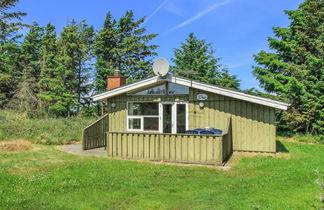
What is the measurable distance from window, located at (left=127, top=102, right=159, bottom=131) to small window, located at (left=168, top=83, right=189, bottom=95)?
0.94 metres

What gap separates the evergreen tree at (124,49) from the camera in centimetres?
2530

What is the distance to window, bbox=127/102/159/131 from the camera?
10227mm

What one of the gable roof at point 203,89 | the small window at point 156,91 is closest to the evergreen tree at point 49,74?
the gable roof at point 203,89

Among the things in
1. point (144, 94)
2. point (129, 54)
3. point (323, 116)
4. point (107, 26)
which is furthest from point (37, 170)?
point (107, 26)

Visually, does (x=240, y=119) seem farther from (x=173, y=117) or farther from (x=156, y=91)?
(x=156, y=91)

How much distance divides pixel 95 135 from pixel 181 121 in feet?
13.8

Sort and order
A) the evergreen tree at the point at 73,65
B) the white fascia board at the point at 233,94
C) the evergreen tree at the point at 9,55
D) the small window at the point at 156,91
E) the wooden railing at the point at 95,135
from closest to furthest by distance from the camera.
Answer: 1. the white fascia board at the point at 233,94
2. the wooden railing at the point at 95,135
3. the small window at the point at 156,91
4. the evergreen tree at the point at 9,55
5. the evergreen tree at the point at 73,65

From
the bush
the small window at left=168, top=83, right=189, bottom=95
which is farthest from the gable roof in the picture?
the bush

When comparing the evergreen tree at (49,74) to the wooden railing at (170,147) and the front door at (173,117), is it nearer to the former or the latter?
the front door at (173,117)

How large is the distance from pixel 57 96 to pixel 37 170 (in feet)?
62.7

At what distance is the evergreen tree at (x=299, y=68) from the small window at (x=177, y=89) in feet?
27.3

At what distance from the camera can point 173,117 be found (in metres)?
9.94

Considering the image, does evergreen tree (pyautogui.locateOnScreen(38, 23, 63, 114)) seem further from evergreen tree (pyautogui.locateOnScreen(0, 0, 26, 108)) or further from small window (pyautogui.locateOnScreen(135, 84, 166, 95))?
small window (pyautogui.locateOnScreen(135, 84, 166, 95))

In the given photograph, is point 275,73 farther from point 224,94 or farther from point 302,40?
point 224,94
